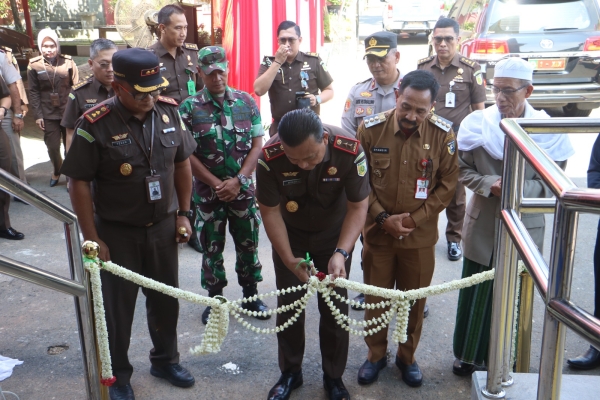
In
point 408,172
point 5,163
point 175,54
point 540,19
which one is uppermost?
point 540,19

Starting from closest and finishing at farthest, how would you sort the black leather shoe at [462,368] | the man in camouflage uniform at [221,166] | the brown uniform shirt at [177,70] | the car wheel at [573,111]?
the black leather shoe at [462,368]
the man in camouflage uniform at [221,166]
the brown uniform shirt at [177,70]
the car wheel at [573,111]

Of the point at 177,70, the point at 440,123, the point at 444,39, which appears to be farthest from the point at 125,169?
the point at 444,39

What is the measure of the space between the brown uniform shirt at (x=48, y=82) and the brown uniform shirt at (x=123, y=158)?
3.99 m

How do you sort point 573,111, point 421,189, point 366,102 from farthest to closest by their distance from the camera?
1. point 573,111
2. point 366,102
3. point 421,189

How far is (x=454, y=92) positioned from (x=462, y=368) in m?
2.47

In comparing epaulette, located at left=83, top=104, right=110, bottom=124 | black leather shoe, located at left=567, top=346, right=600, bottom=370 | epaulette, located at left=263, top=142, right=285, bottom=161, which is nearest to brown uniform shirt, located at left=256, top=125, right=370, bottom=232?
epaulette, located at left=263, top=142, right=285, bottom=161

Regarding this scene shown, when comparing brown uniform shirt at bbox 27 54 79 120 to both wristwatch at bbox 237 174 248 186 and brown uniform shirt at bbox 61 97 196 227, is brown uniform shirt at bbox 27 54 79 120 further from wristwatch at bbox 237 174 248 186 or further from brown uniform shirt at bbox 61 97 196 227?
brown uniform shirt at bbox 61 97 196 227

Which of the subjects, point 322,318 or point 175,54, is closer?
point 322,318

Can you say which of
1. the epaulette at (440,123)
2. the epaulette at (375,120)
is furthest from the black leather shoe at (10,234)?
the epaulette at (440,123)

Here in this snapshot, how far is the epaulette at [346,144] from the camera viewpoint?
9.20ft

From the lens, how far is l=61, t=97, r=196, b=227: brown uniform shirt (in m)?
2.75

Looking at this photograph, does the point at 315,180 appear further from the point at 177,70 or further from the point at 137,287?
the point at 177,70

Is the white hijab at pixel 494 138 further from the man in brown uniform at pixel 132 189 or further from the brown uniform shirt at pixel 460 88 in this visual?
the brown uniform shirt at pixel 460 88

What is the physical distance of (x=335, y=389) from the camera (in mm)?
3080
